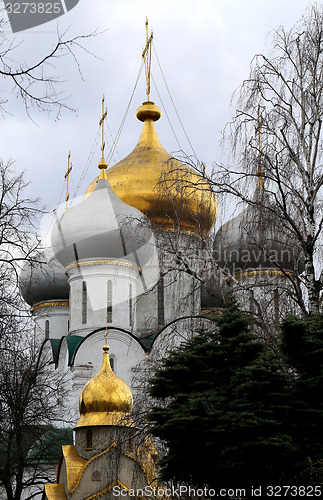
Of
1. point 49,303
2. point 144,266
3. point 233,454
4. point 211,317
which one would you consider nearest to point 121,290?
point 144,266

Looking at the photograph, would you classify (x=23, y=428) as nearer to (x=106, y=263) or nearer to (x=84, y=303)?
(x=84, y=303)

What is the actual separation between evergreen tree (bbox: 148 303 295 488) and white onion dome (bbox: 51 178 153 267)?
40.4ft

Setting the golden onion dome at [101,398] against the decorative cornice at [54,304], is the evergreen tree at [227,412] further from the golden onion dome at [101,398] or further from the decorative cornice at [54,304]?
the decorative cornice at [54,304]

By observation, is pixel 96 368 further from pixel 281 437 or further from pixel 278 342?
pixel 281 437

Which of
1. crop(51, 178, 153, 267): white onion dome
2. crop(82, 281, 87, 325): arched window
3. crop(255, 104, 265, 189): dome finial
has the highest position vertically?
crop(51, 178, 153, 267): white onion dome

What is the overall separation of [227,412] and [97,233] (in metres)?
14.3

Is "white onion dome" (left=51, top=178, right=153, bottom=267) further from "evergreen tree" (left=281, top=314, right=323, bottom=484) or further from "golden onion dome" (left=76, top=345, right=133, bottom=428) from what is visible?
"evergreen tree" (left=281, top=314, right=323, bottom=484)

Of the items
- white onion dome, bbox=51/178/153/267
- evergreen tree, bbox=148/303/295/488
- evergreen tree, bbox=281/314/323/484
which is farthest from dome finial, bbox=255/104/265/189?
white onion dome, bbox=51/178/153/267

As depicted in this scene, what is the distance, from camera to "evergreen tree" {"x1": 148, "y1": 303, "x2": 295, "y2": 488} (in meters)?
8.02

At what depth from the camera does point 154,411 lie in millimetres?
8688

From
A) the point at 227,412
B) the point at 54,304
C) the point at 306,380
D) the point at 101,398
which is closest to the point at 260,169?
the point at 306,380

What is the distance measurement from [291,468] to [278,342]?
1.80 metres

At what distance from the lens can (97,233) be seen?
72.3ft

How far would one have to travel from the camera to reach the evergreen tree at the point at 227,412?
8.02 meters
